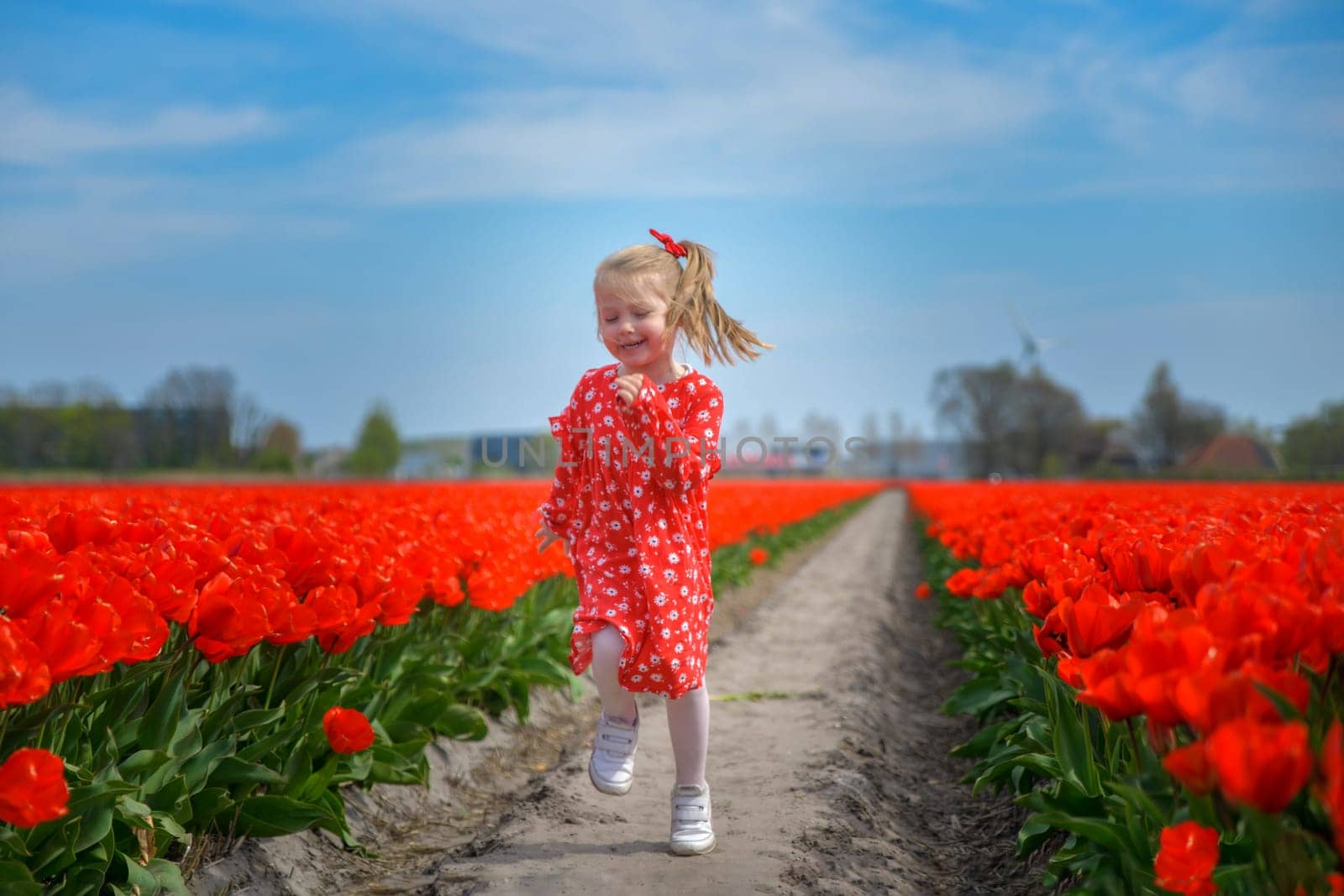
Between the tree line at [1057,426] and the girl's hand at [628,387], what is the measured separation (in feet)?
170

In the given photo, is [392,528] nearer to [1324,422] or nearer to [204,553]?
[204,553]

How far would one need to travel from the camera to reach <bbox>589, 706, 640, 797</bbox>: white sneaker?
3.55 meters

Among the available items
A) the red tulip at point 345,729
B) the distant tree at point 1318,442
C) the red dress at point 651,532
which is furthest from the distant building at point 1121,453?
the red tulip at point 345,729

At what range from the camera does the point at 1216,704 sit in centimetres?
183

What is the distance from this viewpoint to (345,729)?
333 centimetres

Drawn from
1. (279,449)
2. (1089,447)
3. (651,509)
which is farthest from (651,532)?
(1089,447)

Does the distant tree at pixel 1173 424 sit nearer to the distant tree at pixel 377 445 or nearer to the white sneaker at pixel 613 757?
the distant tree at pixel 377 445

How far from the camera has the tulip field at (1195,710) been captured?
1.82 metres

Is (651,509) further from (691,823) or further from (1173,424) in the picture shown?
(1173,424)

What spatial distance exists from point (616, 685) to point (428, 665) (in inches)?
57.2

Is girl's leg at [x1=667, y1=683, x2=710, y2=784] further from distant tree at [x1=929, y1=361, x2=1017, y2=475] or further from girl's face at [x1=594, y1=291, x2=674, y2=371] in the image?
distant tree at [x1=929, y1=361, x2=1017, y2=475]

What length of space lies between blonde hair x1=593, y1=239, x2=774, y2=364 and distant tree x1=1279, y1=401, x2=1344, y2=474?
3179 cm

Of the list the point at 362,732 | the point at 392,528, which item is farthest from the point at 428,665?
the point at 362,732

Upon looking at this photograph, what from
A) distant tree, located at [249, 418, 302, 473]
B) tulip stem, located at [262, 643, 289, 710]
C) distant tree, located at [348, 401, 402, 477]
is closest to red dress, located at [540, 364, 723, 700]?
tulip stem, located at [262, 643, 289, 710]
